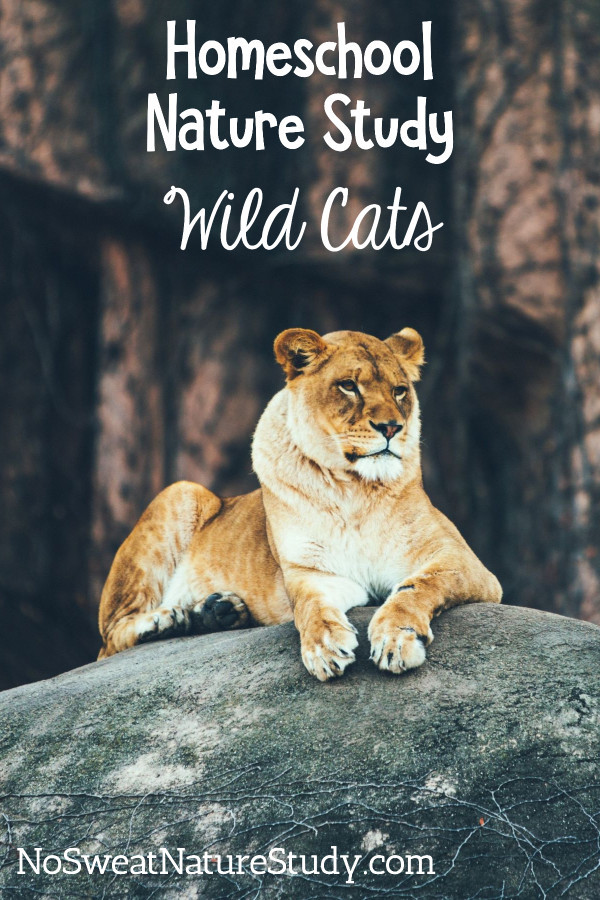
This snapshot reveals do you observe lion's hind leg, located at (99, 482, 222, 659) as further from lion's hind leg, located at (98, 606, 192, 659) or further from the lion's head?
the lion's head

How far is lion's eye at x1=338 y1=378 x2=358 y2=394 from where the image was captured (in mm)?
4051

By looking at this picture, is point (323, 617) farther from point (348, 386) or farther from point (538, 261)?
point (538, 261)

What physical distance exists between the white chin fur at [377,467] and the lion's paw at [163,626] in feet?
3.76

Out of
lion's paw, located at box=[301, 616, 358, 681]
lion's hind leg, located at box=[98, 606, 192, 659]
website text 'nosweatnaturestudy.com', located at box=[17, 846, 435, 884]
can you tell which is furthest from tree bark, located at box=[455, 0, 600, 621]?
website text 'nosweatnaturestudy.com', located at box=[17, 846, 435, 884]

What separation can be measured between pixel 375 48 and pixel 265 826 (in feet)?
19.7

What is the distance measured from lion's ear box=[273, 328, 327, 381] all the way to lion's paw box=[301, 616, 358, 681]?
46.2 inches

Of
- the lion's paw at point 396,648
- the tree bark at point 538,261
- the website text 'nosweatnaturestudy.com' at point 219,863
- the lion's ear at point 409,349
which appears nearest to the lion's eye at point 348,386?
the lion's ear at point 409,349

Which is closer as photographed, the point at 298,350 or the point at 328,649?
the point at 328,649

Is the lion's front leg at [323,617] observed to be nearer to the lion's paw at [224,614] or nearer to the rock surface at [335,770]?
the rock surface at [335,770]

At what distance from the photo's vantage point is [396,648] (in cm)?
332

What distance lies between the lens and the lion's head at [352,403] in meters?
3.96

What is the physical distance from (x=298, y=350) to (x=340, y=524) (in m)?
0.70

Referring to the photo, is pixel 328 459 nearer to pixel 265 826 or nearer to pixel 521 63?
pixel 265 826

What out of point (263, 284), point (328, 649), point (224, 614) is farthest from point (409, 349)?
point (263, 284)
